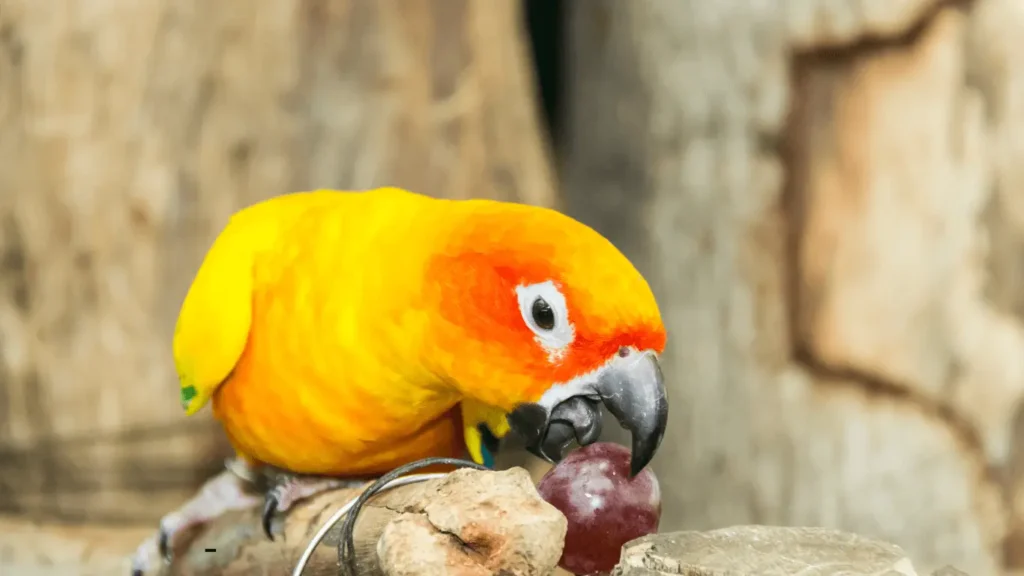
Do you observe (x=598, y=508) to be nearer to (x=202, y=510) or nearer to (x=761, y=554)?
(x=761, y=554)

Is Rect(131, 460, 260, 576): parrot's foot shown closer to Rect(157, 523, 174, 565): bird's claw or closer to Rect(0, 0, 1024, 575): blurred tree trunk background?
Rect(157, 523, 174, 565): bird's claw

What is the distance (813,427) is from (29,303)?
1217 mm

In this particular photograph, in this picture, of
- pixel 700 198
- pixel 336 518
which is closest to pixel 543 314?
pixel 336 518

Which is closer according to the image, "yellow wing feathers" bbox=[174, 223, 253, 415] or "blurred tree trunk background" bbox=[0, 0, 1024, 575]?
"yellow wing feathers" bbox=[174, 223, 253, 415]

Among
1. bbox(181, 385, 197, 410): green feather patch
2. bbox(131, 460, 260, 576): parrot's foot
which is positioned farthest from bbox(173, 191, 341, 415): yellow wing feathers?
bbox(131, 460, 260, 576): parrot's foot

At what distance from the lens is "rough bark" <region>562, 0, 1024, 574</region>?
4.34 ft

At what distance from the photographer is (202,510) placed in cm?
104

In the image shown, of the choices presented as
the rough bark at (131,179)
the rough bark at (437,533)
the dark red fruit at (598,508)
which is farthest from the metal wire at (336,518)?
the rough bark at (131,179)

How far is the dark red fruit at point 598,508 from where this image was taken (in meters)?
0.75

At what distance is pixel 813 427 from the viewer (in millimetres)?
1419

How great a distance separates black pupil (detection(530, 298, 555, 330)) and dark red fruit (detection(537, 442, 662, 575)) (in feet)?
0.41

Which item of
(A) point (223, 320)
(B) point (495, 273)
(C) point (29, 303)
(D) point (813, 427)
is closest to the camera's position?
(B) point (495, 273)

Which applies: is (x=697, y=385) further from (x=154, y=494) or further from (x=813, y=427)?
(x=154, y=494)

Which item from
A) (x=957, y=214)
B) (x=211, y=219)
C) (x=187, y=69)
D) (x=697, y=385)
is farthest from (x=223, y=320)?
(x=957, y=214)
